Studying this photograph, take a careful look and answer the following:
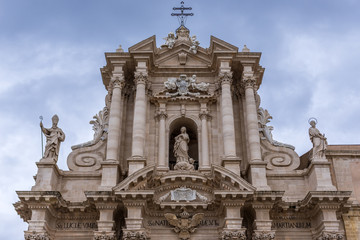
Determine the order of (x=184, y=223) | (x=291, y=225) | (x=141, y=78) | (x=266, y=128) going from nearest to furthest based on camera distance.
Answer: (x=184, y=223), (x=291, y=225), (x=266, y=128), (x=141, y=78)

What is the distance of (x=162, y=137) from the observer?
19.1 m

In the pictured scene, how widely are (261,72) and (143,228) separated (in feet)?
32.1

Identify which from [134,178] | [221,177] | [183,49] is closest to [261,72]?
[183,49]

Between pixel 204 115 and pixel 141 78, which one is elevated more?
pixel 141 78

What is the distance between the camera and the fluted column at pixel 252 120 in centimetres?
1811

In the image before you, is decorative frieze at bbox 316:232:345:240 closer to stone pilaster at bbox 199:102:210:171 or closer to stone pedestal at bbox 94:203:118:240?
stone pilaster at bbox 199:102:210:171

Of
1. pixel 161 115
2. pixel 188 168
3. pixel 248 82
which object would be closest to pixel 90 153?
pixel 161 115

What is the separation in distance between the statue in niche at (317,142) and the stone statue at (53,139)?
9.50 m

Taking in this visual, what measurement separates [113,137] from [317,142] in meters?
7.78

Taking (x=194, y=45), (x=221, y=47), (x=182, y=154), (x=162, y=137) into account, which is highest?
(x=194, y=45)

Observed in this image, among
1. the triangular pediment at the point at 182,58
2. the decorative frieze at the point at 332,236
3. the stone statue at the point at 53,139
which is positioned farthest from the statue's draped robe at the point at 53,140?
the decorative frieze at the point at 332,236

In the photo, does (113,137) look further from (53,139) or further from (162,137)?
(53,139)

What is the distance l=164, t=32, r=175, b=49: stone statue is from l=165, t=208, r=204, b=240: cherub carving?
27.5 feet

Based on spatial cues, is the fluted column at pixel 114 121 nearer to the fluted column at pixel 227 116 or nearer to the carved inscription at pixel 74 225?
the carved inscription at pixel 74 225
